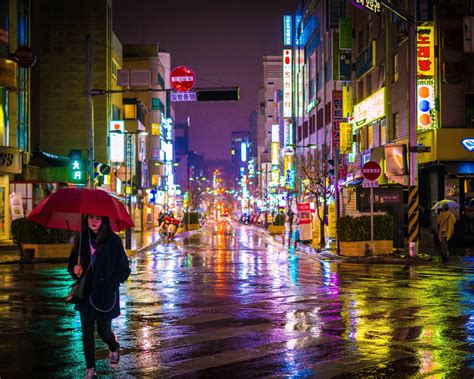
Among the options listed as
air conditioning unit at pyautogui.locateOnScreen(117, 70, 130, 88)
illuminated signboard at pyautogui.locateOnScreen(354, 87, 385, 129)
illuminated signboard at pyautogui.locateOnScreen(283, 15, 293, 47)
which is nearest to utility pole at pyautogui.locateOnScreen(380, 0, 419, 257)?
illuminated signboard at pyautogui.locateOnScreen(354, 87, 385, 129)

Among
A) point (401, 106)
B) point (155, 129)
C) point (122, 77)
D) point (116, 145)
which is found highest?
point (122, 77)

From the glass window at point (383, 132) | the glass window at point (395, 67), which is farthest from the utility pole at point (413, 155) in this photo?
the glass window at point (383, 132)

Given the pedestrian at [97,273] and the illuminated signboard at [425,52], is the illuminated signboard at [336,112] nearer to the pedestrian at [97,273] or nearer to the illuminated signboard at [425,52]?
the illuminated signboard at [425,52]

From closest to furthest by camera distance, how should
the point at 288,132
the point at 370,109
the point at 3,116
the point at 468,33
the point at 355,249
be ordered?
1. the point at 355,249
2. the point at 468,33
3. the point at 3,116
4. the point at 370,109
5. the point at 288,132

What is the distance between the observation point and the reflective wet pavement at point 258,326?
8.66 m

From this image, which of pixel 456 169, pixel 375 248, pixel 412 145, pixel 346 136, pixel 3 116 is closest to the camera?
pixel 412 145

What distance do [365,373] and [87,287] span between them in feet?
10.5

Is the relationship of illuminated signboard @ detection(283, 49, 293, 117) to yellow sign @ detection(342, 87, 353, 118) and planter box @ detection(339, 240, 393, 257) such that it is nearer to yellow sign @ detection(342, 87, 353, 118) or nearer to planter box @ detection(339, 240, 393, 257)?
yellow sign @ detection(342, 87, 353, 118)

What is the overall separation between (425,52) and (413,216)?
33.8 ft

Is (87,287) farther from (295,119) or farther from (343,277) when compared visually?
(295,119)

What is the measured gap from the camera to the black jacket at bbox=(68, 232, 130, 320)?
788cm

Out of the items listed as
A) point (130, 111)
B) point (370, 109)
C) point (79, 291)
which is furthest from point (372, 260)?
point (130, 111)

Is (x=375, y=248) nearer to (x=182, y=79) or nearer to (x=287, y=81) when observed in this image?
(x=182, y=79)

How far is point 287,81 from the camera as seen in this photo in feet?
291
